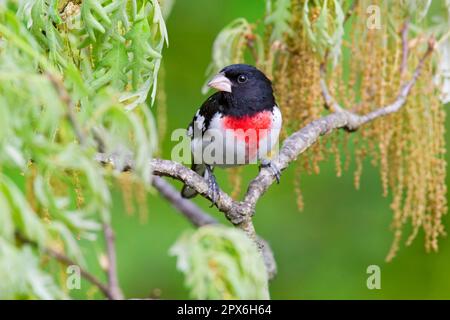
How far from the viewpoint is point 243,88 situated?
3.11 meters

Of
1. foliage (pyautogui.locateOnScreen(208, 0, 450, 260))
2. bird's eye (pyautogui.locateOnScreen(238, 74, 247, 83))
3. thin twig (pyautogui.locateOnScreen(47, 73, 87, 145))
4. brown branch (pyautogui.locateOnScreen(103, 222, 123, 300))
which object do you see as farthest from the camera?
bird's eye (pyautogui.locateOnScreen(238, 74, 247, 83))

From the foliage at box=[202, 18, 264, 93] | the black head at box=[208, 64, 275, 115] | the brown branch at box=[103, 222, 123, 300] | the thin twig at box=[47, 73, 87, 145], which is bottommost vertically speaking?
the brown branch at box=[103, 222, 123, 300]

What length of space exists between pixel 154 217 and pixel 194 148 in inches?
52.0

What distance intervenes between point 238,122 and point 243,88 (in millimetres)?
143

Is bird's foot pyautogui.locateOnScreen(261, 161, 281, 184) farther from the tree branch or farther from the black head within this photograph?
the black head

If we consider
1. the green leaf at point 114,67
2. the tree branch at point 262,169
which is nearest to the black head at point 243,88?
the tree branch at point 262,169

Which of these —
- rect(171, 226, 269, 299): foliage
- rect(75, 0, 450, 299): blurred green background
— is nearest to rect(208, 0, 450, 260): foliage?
rect(75, 0, 450, 299): blurred green background

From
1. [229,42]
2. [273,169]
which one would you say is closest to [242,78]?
[229,42]

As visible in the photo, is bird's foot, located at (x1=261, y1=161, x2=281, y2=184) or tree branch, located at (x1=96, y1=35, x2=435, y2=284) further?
bird's foot, located at (x1=261, y1=161, x2=281, y2=184)

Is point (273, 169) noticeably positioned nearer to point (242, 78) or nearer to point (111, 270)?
point (242, 78)

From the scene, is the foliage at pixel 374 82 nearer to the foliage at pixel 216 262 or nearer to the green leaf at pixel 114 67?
the green leaf at pixel 114 67

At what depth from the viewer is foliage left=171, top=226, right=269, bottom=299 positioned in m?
1.28

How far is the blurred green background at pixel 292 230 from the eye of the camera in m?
4.37
